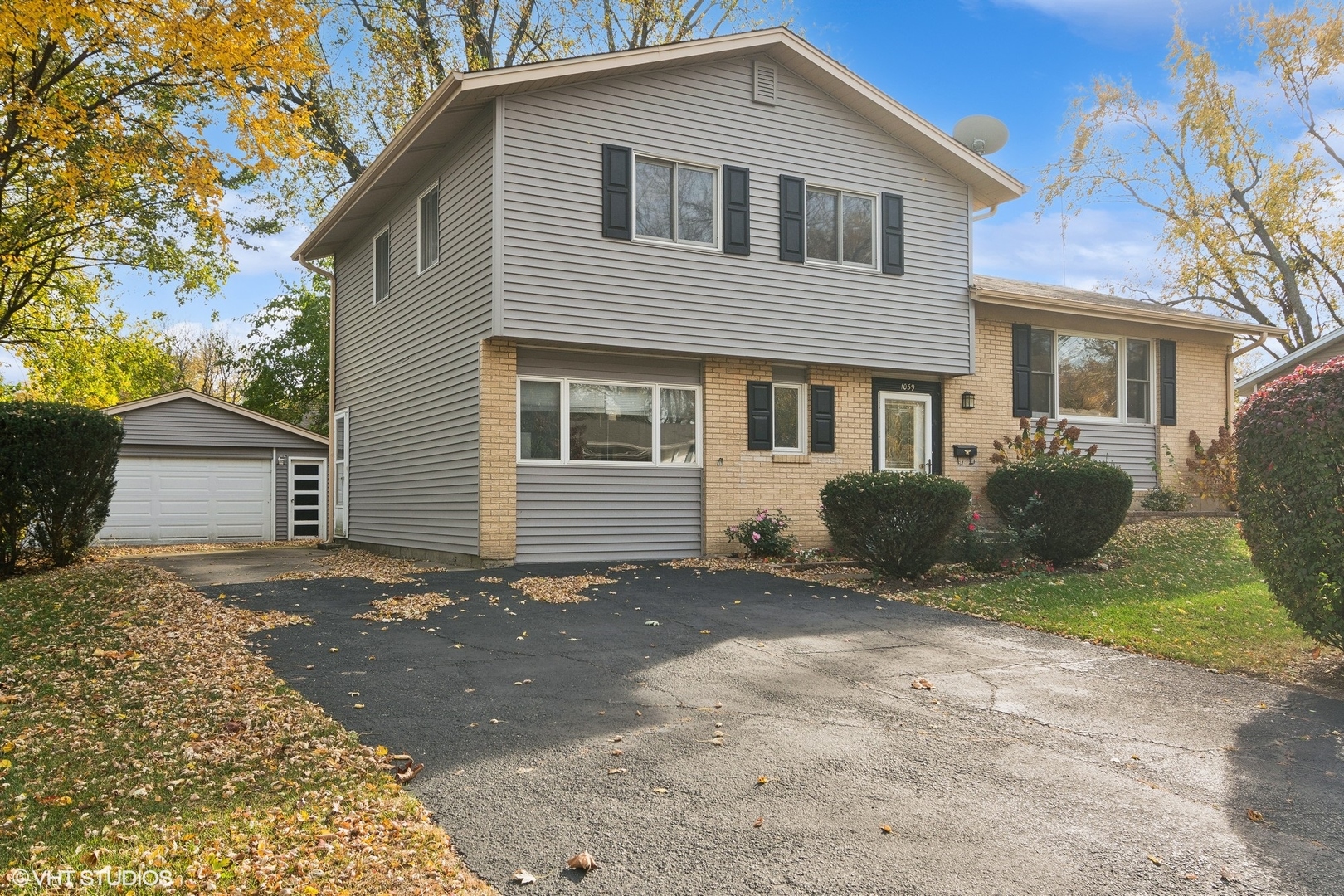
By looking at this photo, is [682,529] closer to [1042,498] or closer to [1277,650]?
[1042,498]

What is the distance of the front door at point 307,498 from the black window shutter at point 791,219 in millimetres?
13558

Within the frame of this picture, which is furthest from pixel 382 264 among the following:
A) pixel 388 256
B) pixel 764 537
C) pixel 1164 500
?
pixel 1164 500

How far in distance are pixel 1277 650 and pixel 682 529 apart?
7154 mm

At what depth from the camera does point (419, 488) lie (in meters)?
13.3

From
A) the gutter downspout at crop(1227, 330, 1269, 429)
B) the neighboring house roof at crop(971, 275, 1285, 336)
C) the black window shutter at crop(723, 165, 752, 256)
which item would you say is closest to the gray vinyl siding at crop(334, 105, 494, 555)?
→ the black window shutter at crop(723, 165, 752, 256)

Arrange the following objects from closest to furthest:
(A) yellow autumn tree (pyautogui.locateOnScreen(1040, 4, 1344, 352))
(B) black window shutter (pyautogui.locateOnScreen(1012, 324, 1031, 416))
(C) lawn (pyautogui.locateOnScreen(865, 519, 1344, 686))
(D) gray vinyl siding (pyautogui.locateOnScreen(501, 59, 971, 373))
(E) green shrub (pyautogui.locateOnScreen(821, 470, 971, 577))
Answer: (C) lawn (pyautogui.locateOnScreen(865, 519, 1344, 686)), (E) green shrub (pyautogui.locateOnScreen(821, 470, 971, 577)), (D) gray vinyl siding (pyautogui.locateOnScreen(501, 59, 971, 373)), (B) black window shutter (pyautogui.locateOnScreen(1012, 324, 1031, 416)), (A) yellow autumn tree (pyautogui.locateOnScreen(1040, 4, 1344, 352))

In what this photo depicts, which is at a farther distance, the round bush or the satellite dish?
the satellite dish

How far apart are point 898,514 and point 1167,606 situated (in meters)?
2.64

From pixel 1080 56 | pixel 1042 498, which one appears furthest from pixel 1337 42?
pixel 1042 498

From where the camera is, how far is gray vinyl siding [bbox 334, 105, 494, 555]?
1158 cm

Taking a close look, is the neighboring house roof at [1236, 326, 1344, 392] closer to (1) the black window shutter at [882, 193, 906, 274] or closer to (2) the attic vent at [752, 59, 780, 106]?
(1) the black window shutter at [882, 193, 906, 274]

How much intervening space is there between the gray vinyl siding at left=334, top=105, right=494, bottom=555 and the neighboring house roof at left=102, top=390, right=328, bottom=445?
4.89 metres

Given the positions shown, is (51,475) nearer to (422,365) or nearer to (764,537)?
(422,365)

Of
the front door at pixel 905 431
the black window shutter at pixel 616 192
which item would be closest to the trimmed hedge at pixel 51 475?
the black window shutter at pixel 616 192
